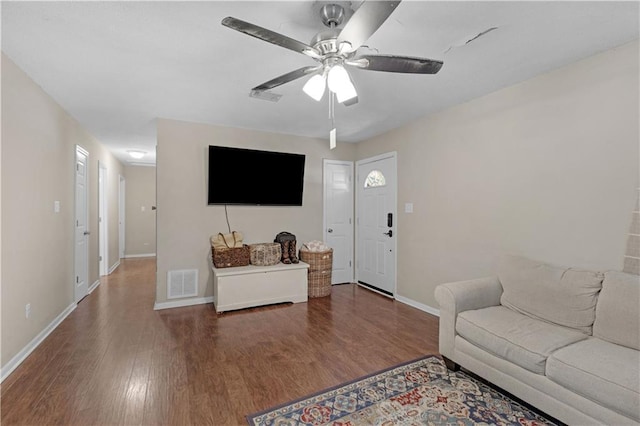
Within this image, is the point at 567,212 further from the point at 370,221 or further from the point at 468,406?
the point at 370,221

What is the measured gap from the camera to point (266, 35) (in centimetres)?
150

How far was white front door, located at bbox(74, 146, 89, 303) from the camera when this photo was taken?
4.00 m

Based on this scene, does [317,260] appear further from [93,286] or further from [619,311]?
[93,286]

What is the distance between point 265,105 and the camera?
3439 millimetres

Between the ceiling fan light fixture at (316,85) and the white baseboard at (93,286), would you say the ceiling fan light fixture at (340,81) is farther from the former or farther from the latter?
the white baseboard at (93,286)

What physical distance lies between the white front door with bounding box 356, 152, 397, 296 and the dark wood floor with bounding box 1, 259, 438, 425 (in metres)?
0.57

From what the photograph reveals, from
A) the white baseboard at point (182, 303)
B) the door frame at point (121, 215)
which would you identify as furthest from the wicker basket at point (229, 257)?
the door frame at point (121, 215)

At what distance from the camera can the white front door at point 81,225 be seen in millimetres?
3998

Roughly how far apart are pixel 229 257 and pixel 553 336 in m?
3.34

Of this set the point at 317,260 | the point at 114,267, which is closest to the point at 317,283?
the point at 317,260

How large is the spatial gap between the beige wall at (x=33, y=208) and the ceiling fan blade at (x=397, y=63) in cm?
266

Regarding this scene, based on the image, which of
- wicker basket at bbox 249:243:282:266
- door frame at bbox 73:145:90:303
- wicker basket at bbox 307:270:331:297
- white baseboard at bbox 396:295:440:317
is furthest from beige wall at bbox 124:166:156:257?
white baseboard at bbox 396:295:440:317

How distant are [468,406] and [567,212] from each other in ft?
5.61

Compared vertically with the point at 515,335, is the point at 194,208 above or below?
above
